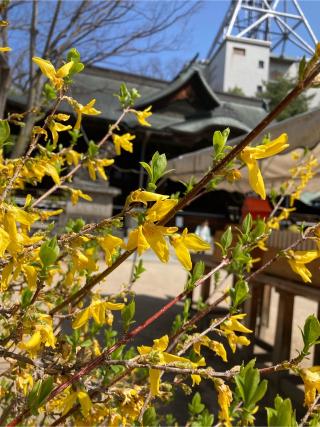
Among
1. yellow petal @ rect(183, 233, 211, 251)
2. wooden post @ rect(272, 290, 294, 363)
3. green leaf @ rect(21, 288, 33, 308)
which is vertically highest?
yellow petal @ rect(183, 233, 211, 251)

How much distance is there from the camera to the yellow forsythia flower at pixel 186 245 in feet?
2.24

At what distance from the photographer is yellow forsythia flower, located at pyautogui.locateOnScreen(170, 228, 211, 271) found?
683mm

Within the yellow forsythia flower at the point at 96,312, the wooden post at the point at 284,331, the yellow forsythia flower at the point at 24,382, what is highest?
the yellow forsythia flower at the point at 96,312

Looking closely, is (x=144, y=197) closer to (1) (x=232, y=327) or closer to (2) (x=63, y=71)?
(2) (x=63, y=71)

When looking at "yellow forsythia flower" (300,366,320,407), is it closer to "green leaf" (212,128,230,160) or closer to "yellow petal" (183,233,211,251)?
"yellow petal" (183,233,211,251)

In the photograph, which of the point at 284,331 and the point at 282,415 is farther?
the point at 284,331

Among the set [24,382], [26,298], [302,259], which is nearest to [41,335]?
[26,298]

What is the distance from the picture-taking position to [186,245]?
2.26 feet

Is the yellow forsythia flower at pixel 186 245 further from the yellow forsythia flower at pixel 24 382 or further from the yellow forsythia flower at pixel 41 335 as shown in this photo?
the yellow forsythia flower at pixel 24 382

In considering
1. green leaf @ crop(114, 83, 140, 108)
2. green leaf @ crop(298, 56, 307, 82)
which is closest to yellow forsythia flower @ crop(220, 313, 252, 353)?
green leaf @ crop(298, 56, 307, 82)

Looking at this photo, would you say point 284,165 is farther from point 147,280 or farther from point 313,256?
point 147,280

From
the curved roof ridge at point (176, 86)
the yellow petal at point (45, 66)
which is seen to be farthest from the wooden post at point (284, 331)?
the curved roof ridge at point (176, 86)

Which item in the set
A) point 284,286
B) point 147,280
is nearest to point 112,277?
point 147,280

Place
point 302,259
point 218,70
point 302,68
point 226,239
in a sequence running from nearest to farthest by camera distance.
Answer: point 302,68, point 302,259, point 226,239, point 218,70
